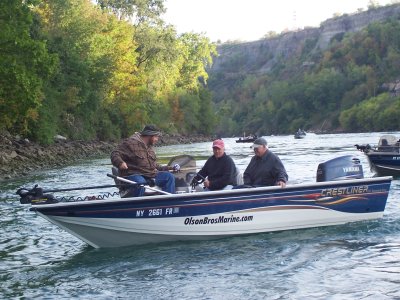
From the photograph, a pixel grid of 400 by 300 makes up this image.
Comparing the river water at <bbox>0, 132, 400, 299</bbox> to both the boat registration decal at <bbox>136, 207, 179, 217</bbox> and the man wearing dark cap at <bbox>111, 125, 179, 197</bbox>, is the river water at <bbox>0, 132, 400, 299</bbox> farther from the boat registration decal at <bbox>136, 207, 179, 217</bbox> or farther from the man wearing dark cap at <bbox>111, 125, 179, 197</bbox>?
the man wearing dark cap at <bbox>111, 125, 179, 197</bbox>

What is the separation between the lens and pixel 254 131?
180m

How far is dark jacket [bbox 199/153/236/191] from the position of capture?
11.8 m

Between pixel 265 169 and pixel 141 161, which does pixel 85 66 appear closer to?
pixel 141 161

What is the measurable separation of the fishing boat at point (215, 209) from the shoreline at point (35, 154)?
15266 mm

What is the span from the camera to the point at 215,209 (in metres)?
11.1

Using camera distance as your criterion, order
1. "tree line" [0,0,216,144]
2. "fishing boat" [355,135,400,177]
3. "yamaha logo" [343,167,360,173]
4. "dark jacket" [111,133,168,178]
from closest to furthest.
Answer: "dark jacket" [111,133,168,178]
"yamaha logo" [343,167,360,173]
"fishing boat" [355,135,400,177]
"tree line" [0,0,216,144]

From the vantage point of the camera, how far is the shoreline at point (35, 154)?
1126 inches

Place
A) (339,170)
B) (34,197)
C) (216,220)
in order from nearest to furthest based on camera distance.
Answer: (34,197) → (216,220) → (339,170)

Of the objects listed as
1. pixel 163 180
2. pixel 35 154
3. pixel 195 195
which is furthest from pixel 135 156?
pixel 35 154

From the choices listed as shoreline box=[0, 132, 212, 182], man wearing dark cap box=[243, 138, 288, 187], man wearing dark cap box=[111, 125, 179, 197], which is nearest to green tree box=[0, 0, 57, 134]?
shoreline box=[0, 132, 212, 182]

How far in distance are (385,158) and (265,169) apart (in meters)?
11.0

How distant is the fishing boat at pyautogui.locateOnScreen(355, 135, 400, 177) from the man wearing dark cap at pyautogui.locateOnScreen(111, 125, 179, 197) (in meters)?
11.7

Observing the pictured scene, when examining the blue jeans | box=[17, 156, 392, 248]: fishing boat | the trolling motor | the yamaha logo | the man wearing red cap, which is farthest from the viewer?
the yamaha logo

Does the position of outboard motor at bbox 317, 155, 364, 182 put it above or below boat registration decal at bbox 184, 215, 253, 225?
above
